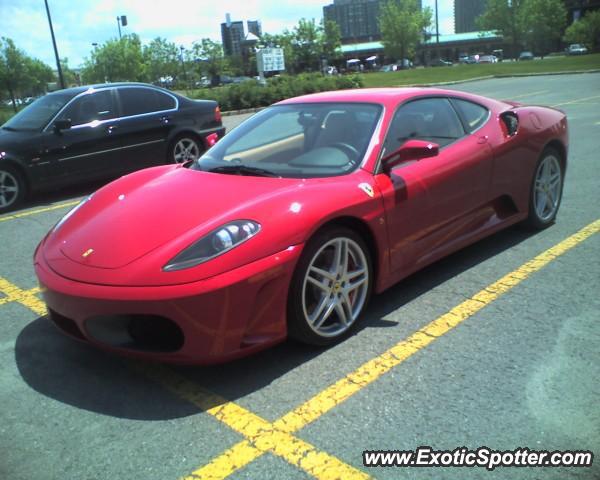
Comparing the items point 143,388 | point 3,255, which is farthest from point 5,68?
point 143,388

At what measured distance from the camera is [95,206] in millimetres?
3406

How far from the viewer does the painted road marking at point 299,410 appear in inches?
85.7

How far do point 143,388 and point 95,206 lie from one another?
121 cm

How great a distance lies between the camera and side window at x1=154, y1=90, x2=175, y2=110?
27.7ft

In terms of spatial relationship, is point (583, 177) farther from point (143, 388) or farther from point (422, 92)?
point (143, 388)

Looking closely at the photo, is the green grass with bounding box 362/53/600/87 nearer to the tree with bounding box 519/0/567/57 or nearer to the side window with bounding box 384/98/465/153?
the side window with bounding box 384/98/465/153

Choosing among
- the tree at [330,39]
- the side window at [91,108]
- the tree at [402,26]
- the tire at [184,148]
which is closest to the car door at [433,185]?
the tire at [184,148]

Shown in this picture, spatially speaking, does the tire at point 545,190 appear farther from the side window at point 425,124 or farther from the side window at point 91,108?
the side window at point 91,108

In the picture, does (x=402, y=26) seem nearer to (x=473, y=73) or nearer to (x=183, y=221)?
(x=473, y=73)

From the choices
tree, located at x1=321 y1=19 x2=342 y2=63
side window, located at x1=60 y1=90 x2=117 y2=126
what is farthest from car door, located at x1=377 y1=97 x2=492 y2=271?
tree, located at x1=321 y1=19 x2=342 y2=63

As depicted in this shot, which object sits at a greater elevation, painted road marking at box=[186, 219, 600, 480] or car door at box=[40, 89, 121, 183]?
car door at box=[40, 89, 121, 183]

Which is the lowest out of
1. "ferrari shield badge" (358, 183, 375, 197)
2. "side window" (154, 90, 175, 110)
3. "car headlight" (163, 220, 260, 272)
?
"car headlight" (163, 220, 260, 272)

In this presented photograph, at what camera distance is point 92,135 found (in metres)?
7.54

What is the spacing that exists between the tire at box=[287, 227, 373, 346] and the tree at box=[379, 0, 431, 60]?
274 feet
